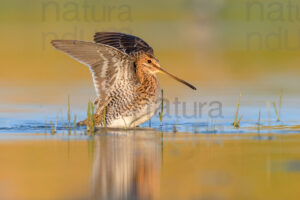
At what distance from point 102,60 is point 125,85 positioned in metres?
0.50

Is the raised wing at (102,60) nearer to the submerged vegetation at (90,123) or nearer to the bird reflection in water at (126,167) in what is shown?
the submerged vegetation at (90,123)

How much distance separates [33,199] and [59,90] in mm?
7930

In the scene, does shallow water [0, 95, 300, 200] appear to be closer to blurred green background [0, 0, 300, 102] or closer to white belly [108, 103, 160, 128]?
white belly [108, 103, 160, 128]

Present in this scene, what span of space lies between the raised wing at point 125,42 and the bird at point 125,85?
0.01 metres

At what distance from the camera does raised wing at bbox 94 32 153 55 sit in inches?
389

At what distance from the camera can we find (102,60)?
368 inches

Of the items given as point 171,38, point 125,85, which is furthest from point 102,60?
point 171,38

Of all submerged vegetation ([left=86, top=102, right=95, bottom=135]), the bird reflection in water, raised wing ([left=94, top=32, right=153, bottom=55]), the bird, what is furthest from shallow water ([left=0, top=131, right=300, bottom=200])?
raised wing ([left=94, top=32, right=153, bottom=55])

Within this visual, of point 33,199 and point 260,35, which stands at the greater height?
point 260,35

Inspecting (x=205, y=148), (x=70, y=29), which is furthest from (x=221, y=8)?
(x=205, y=148)

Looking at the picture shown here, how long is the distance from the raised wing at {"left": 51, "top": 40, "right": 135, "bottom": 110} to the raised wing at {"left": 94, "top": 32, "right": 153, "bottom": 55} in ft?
1.35

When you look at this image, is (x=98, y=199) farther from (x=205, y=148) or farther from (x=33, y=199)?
(x=205, y=148)

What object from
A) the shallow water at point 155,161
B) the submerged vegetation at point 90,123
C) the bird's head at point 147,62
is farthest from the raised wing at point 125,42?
the submerged vegetation at point 90,123

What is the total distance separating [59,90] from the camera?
45.4ft
